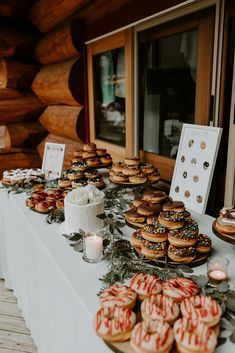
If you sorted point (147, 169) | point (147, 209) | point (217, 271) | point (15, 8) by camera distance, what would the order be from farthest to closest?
point (15, 8)
point (147, 169)
point (147, 209)
point (217, 271)

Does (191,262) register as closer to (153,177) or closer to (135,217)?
(135,217)

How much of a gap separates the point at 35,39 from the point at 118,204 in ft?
11.1

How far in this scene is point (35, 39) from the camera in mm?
4379

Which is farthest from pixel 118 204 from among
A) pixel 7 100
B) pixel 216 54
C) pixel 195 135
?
pixel 7 100

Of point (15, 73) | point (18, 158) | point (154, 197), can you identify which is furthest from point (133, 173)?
point (15, 73)

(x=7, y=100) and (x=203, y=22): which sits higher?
(x=203, y=22)

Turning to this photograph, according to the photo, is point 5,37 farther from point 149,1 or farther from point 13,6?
point 149,1

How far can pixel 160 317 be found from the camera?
2.72 feet

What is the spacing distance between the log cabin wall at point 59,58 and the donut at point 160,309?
6.01 ft

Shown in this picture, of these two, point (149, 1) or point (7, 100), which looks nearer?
point (149, 1)

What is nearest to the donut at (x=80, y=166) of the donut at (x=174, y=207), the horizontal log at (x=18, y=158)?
the donut at (x=174, y=207)

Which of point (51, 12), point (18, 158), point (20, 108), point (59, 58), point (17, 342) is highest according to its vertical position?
point (51, 12)

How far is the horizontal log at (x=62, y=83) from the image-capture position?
135 inches

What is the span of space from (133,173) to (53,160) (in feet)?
2.72
